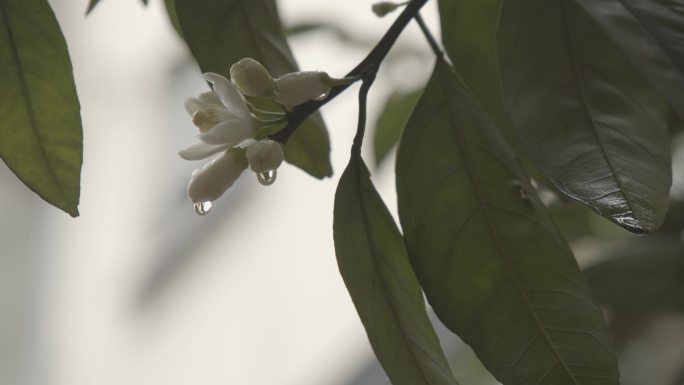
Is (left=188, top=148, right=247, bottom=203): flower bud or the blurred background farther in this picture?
the blurred background

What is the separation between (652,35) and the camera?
0.39 m

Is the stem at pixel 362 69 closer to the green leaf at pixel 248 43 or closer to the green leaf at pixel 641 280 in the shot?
the green leaf at pixel 248 43

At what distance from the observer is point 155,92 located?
1.86 metres

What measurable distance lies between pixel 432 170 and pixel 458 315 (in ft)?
0.24

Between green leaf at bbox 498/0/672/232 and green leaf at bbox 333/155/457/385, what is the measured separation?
0.08 metres

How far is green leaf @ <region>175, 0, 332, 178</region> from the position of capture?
0.47 metres

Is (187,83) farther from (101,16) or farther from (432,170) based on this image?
(432,170)

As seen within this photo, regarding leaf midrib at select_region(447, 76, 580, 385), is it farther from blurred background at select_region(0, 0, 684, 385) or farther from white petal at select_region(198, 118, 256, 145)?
blurred background at select_region(0, 0, 684, 385)

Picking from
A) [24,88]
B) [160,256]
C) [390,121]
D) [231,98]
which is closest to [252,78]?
[231,98]

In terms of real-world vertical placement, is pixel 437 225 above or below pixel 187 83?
below

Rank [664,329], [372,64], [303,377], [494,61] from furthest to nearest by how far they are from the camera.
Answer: [303,377] → [664,329] → [494,61] → [372,64]

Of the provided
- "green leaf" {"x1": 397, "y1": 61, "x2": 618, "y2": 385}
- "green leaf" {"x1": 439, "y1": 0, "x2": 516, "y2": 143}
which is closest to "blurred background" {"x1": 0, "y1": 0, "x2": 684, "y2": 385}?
"green leaf" {"x1": 439, "y1": 0, "x2": 516, "y2": 143}

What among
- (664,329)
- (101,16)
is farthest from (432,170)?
(101,16)

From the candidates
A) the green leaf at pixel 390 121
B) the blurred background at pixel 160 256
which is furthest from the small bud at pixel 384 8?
the blurred background at pixel 160 256
